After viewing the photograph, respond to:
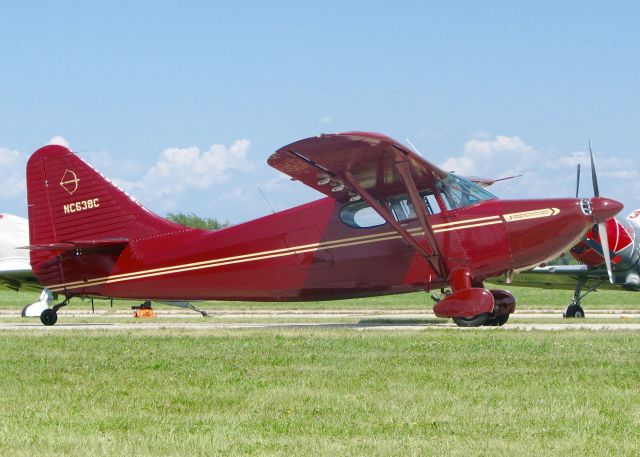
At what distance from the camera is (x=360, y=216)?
17.2 metres

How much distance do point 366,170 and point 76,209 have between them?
640 cm

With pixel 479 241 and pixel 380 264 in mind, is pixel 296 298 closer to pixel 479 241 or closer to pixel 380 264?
pixel 380 264

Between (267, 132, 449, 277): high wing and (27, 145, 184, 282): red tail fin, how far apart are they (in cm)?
370

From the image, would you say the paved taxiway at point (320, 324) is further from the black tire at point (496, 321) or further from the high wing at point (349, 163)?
the high wing at point (349, 163)

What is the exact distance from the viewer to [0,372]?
10.0 meters

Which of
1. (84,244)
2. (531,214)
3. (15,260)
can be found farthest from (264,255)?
(15,260)

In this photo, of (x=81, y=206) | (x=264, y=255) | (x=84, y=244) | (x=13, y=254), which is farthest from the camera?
(x=13, y=254)

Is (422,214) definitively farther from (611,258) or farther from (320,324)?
(611,258)

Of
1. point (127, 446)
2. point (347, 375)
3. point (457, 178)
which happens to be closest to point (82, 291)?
point (457, 178)

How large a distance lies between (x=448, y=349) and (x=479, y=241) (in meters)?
4.74

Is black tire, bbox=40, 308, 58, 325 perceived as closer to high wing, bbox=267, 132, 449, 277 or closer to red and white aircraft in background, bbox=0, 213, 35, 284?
red and white aircraft in background, bbox=0, 213, 35, 284

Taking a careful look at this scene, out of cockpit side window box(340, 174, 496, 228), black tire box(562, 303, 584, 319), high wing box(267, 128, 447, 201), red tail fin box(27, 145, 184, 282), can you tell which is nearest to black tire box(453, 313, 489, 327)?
cockpit side window box(340, 174, 496, 228)

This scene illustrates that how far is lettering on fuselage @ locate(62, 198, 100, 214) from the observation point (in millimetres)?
18922

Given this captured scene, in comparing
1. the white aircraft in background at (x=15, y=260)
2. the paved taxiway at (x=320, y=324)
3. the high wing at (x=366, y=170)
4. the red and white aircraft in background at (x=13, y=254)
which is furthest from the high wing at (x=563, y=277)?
the red and white aircraft in background at (x=13, y=254)
